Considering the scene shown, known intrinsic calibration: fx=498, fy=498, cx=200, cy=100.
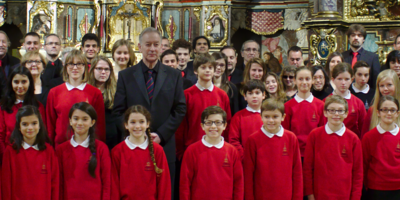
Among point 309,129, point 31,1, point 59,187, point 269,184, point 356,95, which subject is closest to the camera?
point 59,187

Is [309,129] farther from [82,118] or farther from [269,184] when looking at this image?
[82,118]

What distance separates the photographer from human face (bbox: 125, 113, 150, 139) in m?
3.52

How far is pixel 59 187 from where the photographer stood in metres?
3.56

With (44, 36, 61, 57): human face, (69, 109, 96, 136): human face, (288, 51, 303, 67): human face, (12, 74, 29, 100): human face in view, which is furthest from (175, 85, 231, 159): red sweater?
(44, 36, 61, 57): human face

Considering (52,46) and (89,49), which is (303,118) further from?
(52,46)

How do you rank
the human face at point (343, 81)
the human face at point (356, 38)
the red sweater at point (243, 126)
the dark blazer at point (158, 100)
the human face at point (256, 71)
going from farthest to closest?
1. the human face at point (356, 38)
2. the human face at point (256, 71)
3. the human face at point (343, 81)
4. the red sweater at point (243, 126)
5. the dark blazer at point (158, 100)

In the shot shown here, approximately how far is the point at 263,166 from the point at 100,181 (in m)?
1.23

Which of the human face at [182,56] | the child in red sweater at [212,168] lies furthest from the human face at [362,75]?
the human face at [182,56]

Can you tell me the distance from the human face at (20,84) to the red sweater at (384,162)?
2749 millimetres

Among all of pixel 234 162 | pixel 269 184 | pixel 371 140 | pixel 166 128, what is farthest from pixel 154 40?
pixel 371 140

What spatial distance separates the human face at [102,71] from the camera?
14.2 feet

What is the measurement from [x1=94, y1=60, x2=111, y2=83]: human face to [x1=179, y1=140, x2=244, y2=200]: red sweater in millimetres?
1131

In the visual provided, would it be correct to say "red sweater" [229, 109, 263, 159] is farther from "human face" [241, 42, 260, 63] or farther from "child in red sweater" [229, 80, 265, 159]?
"human face" [241, 42, 260, 63]

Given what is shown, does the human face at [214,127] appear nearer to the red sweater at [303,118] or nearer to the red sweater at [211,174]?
the red sweater at [211,174]
